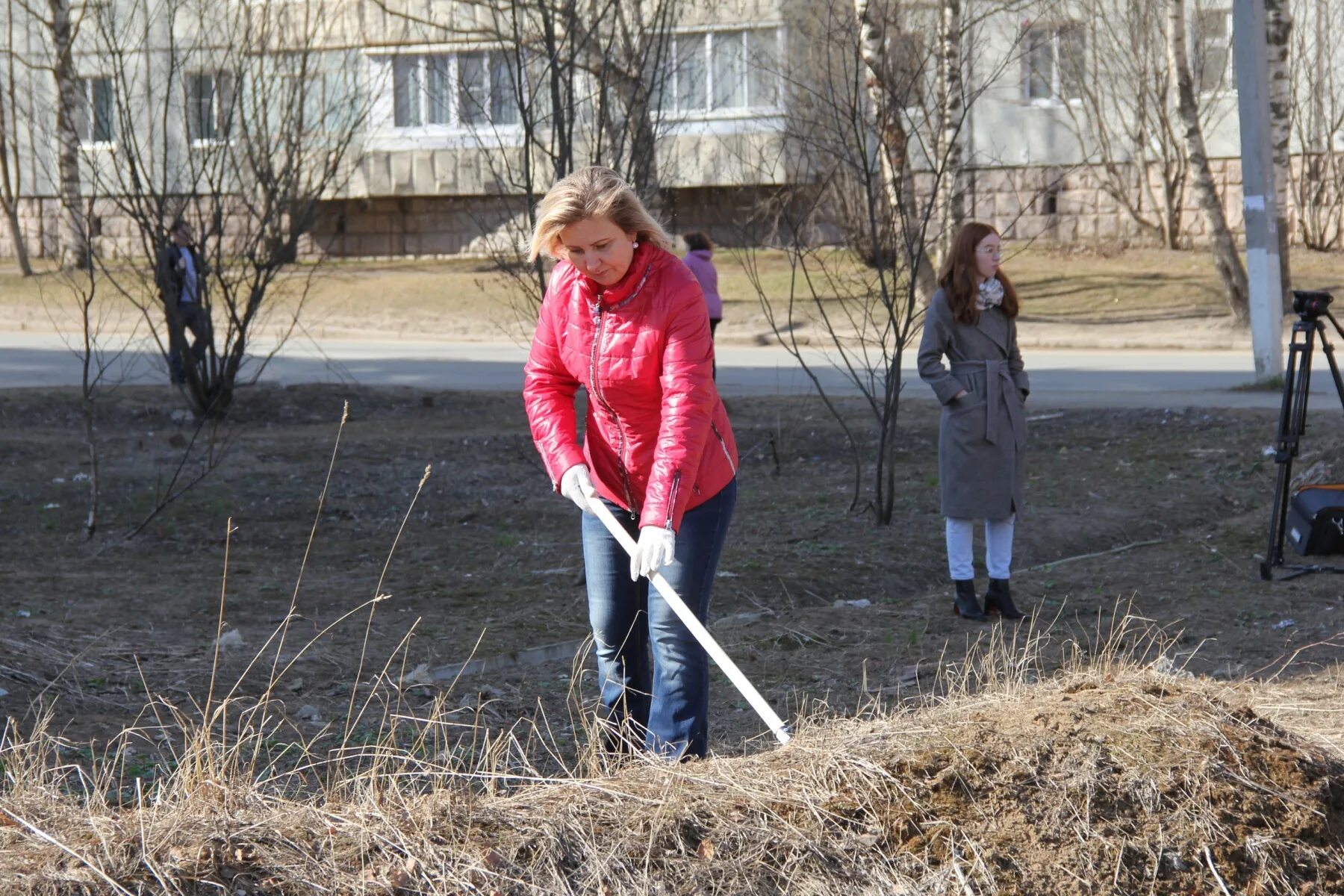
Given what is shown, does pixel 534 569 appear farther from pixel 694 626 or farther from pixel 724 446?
pixel 694 626

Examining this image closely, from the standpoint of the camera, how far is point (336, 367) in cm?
1641

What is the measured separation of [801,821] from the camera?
3102 millimetres

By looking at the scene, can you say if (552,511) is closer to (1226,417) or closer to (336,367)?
(1226,417)

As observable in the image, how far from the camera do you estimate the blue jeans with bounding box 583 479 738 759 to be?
143 inches

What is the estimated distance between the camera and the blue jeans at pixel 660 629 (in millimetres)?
3627

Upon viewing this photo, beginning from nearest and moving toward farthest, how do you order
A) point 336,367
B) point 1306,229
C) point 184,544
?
point 184,544, point 336,367, point 1306,229

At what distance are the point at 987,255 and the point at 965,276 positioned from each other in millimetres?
119

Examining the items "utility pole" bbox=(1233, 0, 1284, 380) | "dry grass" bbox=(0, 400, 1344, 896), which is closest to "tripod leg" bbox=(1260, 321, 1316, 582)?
"dry grass" bbox=(0, 400, 1344, 896)

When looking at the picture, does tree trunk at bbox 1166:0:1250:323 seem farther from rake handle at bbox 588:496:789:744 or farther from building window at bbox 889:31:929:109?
rake handle at bbox 588:496:789:744

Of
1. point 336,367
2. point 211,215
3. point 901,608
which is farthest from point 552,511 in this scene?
point 336,367

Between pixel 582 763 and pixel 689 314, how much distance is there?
1122mm

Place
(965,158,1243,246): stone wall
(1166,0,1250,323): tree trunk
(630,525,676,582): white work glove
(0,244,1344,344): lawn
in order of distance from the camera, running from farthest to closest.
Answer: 1. (965,158,1243,246): stone wall
2. (0,244,1344,344): lawn
3. (1166,0,1250,323): tree trunk
4. (630,525,676,582): white work glove

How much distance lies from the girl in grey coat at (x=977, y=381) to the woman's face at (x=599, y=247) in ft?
8.12

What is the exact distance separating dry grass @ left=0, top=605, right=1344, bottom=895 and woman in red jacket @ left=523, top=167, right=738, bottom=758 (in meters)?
0.38
